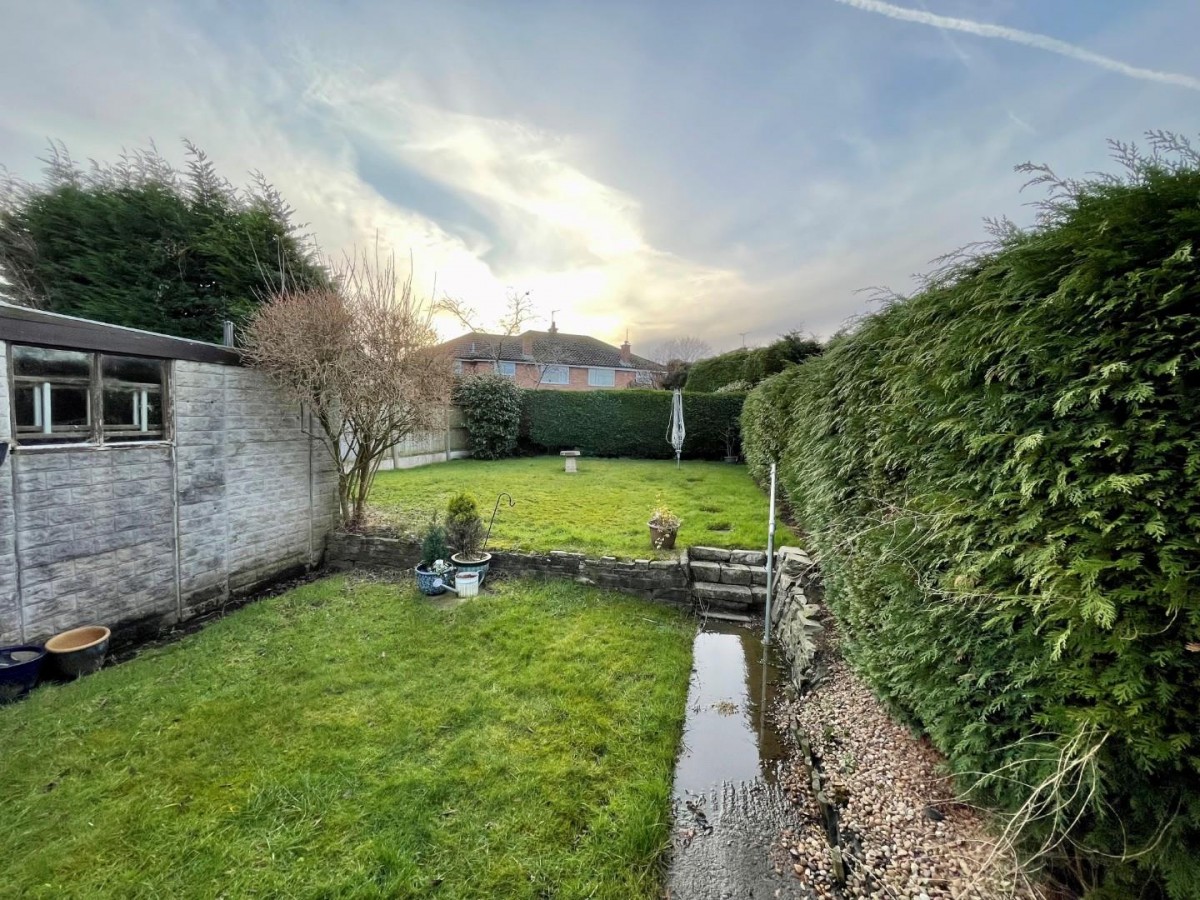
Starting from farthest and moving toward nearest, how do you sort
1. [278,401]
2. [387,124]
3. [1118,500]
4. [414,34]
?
[387,124] < [278,401] < [414,34] < [1118,500]

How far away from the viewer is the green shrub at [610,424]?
15.7m

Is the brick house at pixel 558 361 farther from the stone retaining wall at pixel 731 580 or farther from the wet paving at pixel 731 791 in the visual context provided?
the wet paving at pixel 731 791

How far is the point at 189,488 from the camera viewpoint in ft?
15.8

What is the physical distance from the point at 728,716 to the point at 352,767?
108 inches

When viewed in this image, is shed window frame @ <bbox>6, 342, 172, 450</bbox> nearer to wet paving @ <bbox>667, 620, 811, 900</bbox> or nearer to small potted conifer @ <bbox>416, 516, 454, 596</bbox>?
small potted conifer @ <bbox>416, 516, 454, 596</bbox>

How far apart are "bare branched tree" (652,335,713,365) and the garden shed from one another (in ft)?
105

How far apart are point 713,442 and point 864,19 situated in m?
11.9

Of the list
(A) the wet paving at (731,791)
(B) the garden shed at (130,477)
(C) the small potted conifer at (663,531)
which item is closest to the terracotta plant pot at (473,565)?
(C) the small potted conifer at (663,531)

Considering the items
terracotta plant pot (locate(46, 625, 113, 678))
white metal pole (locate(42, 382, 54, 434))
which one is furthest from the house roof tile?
terracotta plant pot (locate(46, 625, 113, 678))

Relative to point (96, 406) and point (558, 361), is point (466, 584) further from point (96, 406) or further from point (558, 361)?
point (558, 361)

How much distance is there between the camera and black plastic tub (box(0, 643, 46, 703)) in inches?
131

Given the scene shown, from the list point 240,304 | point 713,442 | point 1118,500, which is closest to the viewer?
point 1118,500

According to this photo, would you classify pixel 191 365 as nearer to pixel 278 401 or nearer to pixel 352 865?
pixel 278 401

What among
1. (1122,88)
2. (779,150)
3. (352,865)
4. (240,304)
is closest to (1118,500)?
(1122,88)
